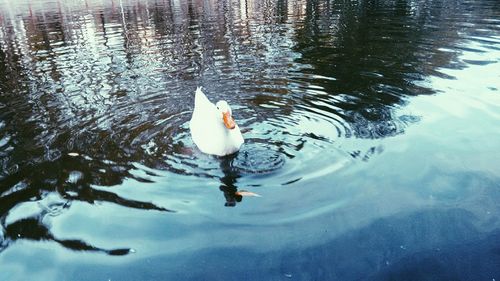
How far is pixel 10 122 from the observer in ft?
23.2

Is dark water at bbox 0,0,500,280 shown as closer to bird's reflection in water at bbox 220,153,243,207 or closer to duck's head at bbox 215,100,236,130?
bird's reflection in water at bbox 220,153,243,207

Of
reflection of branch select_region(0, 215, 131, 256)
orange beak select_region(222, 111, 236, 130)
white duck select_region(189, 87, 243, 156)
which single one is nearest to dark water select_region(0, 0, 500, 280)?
reflection of branch select_region(0, 215, 131, 256)

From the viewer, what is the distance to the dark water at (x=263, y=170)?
12.5 feet

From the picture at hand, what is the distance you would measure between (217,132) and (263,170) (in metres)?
0.88

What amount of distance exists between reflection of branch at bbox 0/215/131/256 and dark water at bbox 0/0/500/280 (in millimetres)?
16

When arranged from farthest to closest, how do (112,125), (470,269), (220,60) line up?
(220,60), (112,125), (470,269)

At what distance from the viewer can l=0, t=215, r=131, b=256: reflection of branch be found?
397 cm

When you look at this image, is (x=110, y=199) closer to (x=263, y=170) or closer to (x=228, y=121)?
(x=228, y=121)

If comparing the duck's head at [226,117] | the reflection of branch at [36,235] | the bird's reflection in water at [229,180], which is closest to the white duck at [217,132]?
the duck's head at [226,117]

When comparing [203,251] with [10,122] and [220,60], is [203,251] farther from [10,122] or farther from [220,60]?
[220,60]

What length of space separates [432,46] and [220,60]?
6.25 metres

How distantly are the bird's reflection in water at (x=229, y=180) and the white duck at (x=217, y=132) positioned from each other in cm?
12

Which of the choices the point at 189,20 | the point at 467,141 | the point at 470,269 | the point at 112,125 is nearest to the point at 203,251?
the point at 470,269

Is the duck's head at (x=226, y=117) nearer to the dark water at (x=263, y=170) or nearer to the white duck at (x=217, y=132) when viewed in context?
the white duck at (x=217, y=132)
